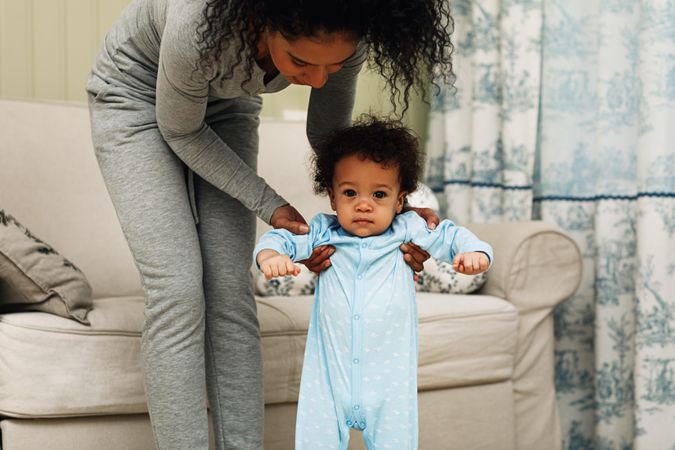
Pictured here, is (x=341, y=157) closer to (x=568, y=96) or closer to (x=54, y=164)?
(x=54, y=164)

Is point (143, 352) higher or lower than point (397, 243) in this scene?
lower

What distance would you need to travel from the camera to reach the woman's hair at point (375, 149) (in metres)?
1.46

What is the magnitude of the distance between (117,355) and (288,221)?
59cm

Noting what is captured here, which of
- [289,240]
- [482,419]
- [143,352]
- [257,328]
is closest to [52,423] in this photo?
[143,352]

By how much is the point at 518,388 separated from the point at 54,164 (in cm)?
144

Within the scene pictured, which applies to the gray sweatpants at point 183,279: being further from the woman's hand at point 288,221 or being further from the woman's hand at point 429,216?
the woman's hand at point 429,216

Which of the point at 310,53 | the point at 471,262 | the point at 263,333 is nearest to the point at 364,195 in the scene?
the point at 471,262

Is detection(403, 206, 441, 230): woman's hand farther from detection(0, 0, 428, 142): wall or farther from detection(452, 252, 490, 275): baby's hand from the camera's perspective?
detection(0, 0, 428, 142): wall

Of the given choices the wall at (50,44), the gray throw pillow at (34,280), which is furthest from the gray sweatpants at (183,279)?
the wall at (50,44)

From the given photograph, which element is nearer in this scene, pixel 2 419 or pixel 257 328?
pixel 257 328

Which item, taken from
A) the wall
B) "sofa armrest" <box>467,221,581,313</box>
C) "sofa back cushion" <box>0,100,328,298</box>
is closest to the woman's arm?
"sofa back cushion" <box>0,100,328,298</box>

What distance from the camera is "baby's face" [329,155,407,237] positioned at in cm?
145

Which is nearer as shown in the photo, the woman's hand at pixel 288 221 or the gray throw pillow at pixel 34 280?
the woman's hand at pixel 288 221

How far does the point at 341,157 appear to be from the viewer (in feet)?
4.85
